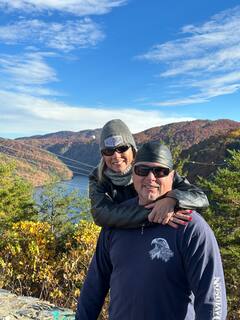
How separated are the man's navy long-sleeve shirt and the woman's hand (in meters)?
0.03

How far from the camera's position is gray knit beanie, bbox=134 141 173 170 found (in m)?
1.90

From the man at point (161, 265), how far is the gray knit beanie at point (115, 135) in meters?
0.60

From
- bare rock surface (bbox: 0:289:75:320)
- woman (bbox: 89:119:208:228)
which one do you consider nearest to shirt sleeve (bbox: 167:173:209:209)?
woman (bbox: 89:119:208:228)

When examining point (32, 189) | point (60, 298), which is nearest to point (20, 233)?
point (60, 298)

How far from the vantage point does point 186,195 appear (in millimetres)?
1901

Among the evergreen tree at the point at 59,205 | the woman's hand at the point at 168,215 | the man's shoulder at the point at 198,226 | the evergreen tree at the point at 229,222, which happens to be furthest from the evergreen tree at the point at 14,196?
the man's shoulder at the point at 198,226

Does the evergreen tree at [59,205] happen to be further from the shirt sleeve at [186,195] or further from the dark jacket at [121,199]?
the shirt sleeve at [186,195]

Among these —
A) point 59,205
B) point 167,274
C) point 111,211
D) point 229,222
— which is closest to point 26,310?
point 111,211

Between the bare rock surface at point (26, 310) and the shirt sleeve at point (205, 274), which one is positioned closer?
the shirt sleeve at point (205, 274)

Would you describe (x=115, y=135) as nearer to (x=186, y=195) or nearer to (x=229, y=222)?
(x=186, y=195)

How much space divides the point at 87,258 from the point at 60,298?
133 centimetres

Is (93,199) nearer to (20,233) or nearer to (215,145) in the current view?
(20,233)

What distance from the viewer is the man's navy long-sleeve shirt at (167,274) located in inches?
65.1

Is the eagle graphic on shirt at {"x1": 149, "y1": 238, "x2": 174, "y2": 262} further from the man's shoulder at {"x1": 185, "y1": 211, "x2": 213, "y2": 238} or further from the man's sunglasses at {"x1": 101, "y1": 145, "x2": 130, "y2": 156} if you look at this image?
the man's sunglasses at {"x1": 101, "y1": 145, "x2": 130, "y2": 156}
